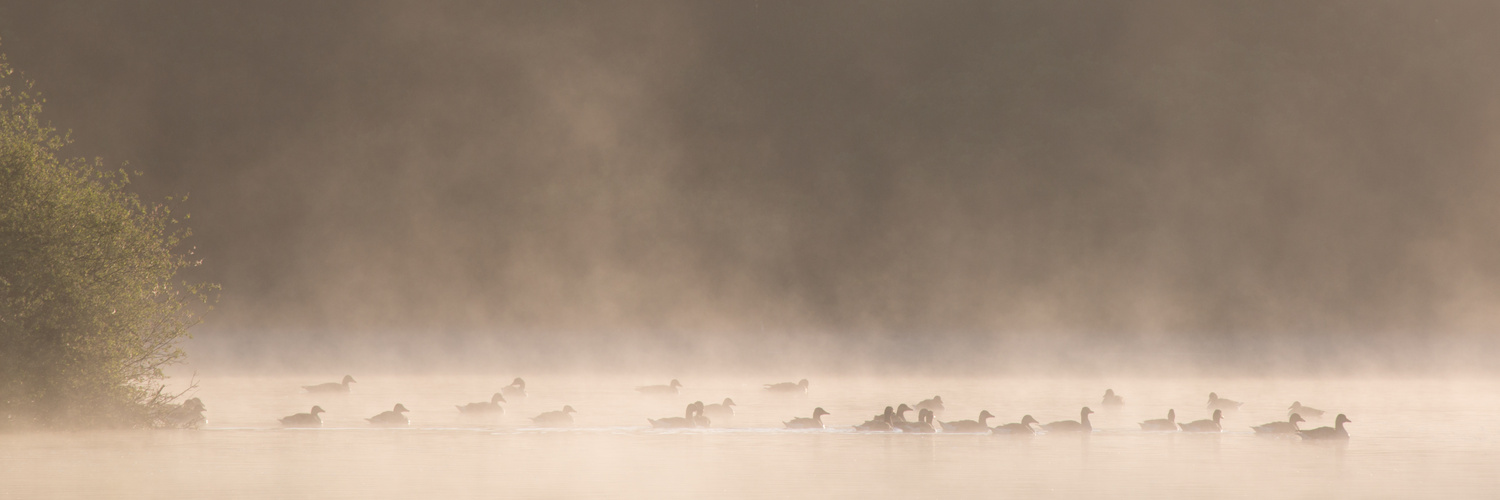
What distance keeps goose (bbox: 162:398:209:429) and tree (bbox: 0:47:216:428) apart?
0.44 meters

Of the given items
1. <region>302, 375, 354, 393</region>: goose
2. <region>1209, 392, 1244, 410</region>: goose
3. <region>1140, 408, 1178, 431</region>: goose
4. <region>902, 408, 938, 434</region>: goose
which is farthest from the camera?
<region>302, 375, 354, 393</region>: goose

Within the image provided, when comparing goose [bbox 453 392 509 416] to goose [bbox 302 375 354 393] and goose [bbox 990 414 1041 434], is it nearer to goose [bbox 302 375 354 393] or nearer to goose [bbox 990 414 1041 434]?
goose [bbox 302 375 354 393]

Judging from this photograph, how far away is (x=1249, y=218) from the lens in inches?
2470

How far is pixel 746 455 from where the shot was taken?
586 inches

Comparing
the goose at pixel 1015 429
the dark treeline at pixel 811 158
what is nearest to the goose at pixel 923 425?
the goose at pixel 1015 429

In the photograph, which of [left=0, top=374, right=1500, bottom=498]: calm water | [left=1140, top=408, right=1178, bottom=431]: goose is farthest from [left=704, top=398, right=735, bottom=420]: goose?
[left=1140, top=408, right=1178, bottom=431]: goose

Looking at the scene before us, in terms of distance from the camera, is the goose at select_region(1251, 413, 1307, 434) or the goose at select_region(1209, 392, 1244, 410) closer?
the goose at select_region(1251, 413, 1307, 434)

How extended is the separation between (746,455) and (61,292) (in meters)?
7.90

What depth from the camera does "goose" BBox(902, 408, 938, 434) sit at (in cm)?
1784

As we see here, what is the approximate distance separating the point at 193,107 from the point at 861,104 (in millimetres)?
29457

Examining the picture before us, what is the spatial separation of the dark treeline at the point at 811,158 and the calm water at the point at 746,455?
1089 inches

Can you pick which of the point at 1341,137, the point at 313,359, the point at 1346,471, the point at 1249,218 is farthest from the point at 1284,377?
the point at 1341,137

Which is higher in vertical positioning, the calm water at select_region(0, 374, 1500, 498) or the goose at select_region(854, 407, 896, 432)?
the goose at select_region(854, 407, 896, 432)

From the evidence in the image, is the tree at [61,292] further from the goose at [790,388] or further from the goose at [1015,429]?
the goose at [790,388]
